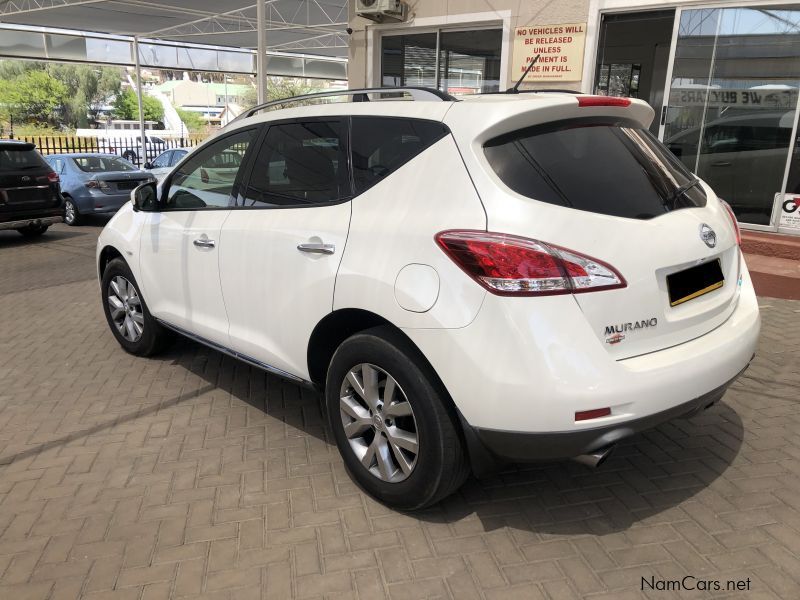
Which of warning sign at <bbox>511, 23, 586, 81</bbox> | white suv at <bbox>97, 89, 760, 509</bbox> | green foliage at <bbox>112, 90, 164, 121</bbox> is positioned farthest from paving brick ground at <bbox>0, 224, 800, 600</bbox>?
green foliage at <bbox>112, 90, 164, 121</bbox>

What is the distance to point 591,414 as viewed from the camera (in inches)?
90.4

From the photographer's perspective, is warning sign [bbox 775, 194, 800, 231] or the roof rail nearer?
the roof rail

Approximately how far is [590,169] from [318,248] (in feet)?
4.10

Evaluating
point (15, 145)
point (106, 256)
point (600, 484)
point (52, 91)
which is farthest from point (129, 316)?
point (52, 91)

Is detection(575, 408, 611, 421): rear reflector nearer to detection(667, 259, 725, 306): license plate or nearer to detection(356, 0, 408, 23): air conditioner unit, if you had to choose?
detection(667, 259, 725, 306): license plate

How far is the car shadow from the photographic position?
2.83m

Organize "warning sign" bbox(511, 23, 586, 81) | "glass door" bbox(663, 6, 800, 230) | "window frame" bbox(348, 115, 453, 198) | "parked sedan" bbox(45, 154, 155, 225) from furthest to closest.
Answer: "parked sedan" bbox(45, 154, 155, 225) → "warning sign" bbox(511, 23, 586, 81) → "glass door" bbox(663, 6, 800, 230) → "window frame" bbox(348, 115, 453, 198)

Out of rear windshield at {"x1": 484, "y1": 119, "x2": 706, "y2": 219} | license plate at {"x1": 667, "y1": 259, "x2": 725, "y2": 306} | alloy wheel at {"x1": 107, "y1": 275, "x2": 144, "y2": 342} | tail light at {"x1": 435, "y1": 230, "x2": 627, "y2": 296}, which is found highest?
rear windshield at {"x1": 484, "y1": 119, "x2": 706, "y2": 219}

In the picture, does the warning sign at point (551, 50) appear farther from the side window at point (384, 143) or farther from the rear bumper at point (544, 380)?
the rear bumper at point (544, 380)

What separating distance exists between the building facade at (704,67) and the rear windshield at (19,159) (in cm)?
650

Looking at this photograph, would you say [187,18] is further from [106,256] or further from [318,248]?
[318,248]

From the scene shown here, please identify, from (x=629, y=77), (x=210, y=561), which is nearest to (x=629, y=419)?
(x=210, y=561)

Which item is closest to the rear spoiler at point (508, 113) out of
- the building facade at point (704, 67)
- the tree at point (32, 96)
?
the building facade at point (704, 67)

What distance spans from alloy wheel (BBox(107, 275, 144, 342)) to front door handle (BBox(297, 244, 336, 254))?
84.7 inches
